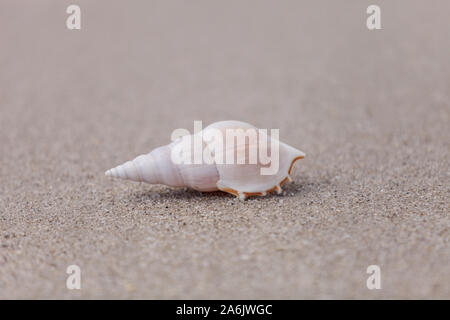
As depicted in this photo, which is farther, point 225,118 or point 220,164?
point 225,118

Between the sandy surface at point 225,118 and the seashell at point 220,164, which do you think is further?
the seashell at point 220,164

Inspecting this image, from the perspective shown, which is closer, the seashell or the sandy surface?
the sandy surface

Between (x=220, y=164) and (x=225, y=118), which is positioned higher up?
(x=225, y=118)
